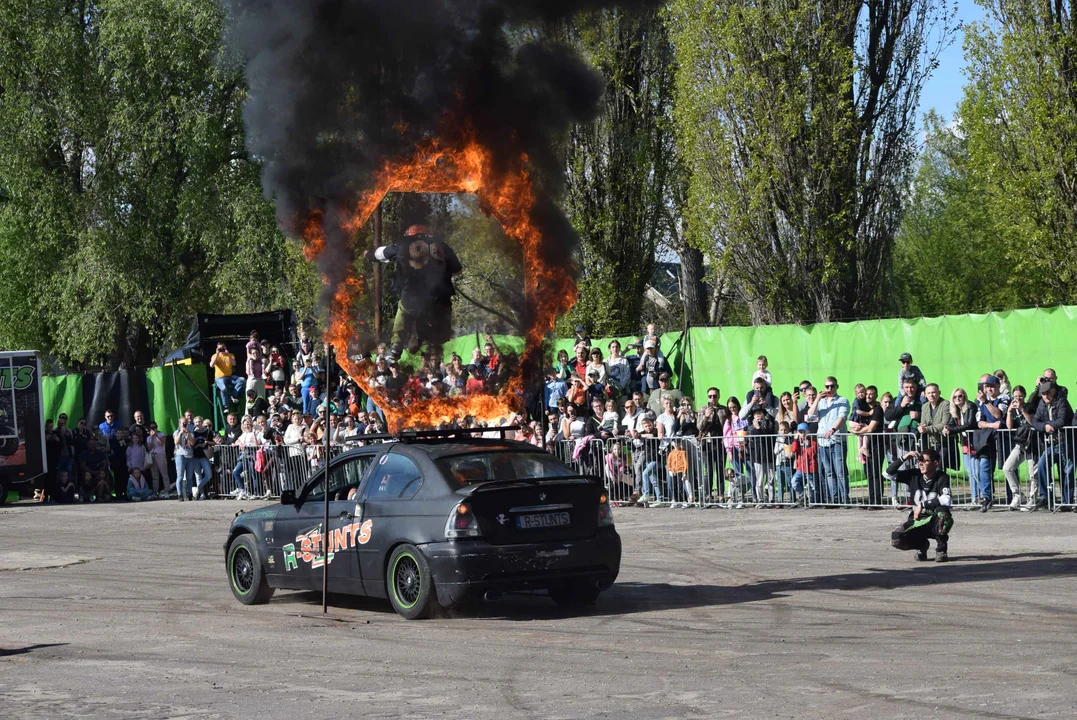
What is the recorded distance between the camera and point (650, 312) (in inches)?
1939

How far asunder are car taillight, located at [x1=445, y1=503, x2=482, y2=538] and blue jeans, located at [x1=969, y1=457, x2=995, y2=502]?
10603mm

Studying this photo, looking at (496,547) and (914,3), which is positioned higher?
(914,3)

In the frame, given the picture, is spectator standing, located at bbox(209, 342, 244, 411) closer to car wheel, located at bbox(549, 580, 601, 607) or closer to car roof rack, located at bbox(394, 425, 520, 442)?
car roof rack, located at bbox(394, 425, 520, 442)

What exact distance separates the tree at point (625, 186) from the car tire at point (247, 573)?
860 inches

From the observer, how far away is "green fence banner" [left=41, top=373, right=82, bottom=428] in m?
35.2

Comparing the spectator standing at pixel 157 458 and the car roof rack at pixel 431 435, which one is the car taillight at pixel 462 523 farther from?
the spectator standing at pixel 157 458

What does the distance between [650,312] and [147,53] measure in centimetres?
1977

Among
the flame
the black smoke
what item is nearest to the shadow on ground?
the flame

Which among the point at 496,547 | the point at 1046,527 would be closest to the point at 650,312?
the point at 1046,527

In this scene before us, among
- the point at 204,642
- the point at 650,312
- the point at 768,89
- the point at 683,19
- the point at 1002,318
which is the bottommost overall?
the point at 204,642

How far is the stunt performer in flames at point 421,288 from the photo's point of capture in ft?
49.9

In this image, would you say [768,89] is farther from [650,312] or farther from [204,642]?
[204,642]

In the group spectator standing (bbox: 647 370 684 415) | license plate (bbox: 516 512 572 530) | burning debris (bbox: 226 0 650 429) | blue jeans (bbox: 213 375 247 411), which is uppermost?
burning debris (bbox: 226 0 650 429)

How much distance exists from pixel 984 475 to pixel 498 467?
10.1m
